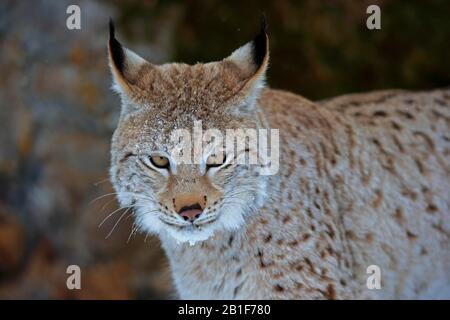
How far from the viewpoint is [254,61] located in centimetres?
429

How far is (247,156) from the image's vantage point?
4180 millimetres

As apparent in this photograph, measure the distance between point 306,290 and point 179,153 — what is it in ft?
3.42

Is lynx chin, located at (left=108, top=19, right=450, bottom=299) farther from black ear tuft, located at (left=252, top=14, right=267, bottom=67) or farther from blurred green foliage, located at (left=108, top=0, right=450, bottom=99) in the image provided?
blurred green foliage, located at (left=108, top=0, right=450, bottom=99)

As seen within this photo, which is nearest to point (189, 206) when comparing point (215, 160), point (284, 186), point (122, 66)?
point (215, 160)

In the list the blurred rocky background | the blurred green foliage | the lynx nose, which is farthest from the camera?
the blurred rocky background

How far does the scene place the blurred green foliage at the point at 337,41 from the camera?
7781mm

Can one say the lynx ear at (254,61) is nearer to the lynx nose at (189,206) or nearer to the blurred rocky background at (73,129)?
the lynx nose at (189,206)

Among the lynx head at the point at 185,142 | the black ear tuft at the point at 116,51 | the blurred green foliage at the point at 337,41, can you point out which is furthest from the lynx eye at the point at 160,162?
the blurred green foliage at the point at 337,41

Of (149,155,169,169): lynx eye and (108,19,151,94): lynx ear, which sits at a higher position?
(108,19,151,94): lynx ear

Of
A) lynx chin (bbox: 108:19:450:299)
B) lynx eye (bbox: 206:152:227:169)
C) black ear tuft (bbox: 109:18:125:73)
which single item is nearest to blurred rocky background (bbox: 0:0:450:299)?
lynx chin (bbox: 108:19:450:299)

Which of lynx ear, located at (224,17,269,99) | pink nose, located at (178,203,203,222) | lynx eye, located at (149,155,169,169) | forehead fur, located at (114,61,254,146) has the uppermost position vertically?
lynx ear, located at (224,17,269,99)

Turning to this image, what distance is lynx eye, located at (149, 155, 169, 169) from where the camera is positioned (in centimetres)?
406

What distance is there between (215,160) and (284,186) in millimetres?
599
